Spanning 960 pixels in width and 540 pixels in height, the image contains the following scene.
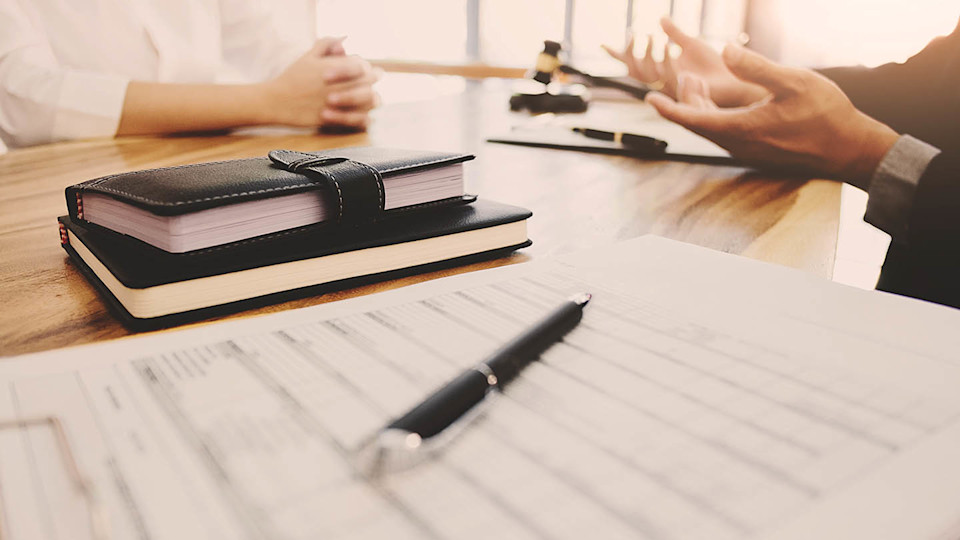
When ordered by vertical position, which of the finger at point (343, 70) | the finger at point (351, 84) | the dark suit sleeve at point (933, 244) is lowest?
the dark suit sleeve at point (933, 244)

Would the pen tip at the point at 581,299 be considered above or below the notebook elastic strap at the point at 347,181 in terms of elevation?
below

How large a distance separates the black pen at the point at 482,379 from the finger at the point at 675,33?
854 millimetres

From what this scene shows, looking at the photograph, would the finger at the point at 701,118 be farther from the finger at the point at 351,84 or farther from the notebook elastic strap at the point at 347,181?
the notebook elastic strap at the point at 347,181

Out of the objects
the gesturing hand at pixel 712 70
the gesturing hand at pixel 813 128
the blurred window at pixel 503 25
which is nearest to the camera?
the gesturing hand at pixel 813 128

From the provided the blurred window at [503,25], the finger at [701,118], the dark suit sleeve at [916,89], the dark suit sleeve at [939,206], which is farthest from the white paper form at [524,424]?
the blurred window at [503,25]

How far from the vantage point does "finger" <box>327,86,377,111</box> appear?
1.07m

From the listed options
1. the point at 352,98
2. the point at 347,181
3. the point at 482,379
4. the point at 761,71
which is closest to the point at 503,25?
the point at 352,98

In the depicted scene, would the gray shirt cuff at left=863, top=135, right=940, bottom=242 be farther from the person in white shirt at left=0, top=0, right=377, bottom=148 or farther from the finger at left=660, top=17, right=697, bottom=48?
the person in white shirt at left=0, top=0, right=377, bottom=148

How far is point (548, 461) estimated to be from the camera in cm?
24

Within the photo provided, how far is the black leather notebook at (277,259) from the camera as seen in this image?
14.7 inches

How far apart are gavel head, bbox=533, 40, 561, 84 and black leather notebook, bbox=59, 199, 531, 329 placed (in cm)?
100

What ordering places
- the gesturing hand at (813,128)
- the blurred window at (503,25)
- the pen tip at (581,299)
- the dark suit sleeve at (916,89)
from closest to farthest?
the pen tip at (581,299), the gesturing hand at (813,128), the dark suit sleeve at (916,89), the blurred window at (503,25)

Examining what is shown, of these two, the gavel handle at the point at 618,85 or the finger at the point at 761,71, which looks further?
the gavel handle at the point at 618,85

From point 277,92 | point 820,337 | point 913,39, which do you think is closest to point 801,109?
point 820,337
